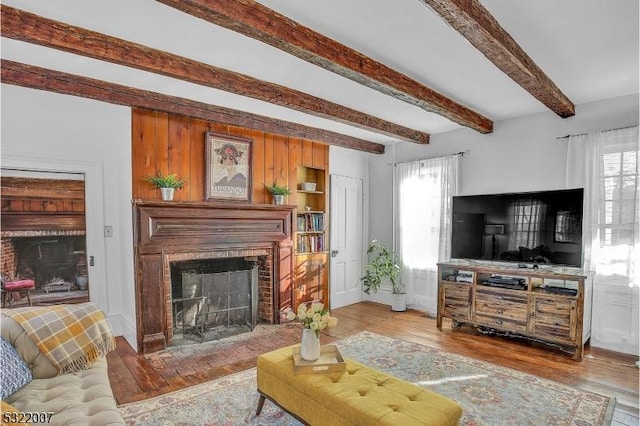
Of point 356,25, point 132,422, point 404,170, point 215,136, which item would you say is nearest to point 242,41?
point 356,25

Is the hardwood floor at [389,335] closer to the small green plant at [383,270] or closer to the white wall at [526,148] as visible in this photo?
the white wall at [526,148]

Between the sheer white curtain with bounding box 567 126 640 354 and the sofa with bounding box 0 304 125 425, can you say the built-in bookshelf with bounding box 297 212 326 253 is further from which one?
the sheer white curtain with bounding box 567 126 640 354

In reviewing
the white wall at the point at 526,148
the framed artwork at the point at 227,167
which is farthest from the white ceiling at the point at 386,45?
the framed artwork at the point at 227,167

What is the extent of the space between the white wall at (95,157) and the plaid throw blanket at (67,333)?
1278 mm

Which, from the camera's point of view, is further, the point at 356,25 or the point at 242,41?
the point at 242,41

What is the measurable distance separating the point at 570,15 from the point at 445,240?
3.19 metres

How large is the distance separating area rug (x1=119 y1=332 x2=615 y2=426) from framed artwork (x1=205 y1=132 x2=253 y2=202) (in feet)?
6.86

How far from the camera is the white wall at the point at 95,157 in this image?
332 centimetres

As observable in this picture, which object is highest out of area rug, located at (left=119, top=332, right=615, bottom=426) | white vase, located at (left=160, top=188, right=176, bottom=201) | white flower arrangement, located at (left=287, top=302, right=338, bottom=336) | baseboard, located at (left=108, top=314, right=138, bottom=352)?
white vase, located at (left=160, top=188, right=176, bottom=201)

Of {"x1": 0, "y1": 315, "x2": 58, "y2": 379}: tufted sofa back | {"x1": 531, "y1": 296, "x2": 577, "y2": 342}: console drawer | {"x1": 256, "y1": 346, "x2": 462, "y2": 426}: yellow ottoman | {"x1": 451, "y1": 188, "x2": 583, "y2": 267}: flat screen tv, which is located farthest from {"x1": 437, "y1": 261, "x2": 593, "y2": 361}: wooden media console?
{"x1": 0, "y1": 315, "x2": 58, "y2": 379}: tufted sofa back

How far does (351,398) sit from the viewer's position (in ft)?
6.18

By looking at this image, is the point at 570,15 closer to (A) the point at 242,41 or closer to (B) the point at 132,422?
(A) the point at 242,41

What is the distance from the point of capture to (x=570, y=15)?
219cm

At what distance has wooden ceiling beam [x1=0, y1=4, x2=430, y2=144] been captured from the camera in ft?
6.84
